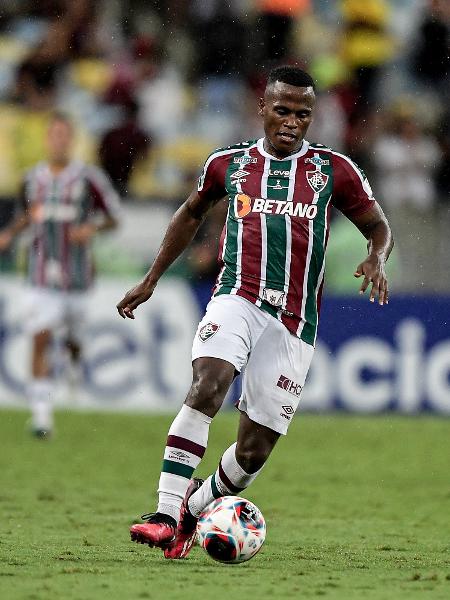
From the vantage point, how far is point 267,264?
6316 mm

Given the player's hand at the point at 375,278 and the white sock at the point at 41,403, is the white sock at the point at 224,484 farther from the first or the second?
the white sock at the point at 41,403

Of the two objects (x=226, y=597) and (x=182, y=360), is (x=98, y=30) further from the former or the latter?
(x=226, y=597)

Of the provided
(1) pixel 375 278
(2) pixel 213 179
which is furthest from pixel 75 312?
(1) pixel 375 278

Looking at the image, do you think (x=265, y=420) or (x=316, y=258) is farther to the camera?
(x=316, y=258)

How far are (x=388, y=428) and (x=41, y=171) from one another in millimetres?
4057

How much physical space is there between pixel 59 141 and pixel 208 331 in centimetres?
653

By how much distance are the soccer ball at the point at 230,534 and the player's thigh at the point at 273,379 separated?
1.50 feet

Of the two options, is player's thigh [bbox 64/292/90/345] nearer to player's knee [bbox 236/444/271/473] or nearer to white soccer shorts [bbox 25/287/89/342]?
white soccer shorts [bbox 25/287/89/342]

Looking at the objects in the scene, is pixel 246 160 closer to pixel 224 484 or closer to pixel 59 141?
pixel 224 484

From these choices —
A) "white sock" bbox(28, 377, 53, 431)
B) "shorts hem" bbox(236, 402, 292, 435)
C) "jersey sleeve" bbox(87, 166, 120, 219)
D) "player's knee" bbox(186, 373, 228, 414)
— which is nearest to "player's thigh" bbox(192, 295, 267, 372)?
"player's knee" bbox(186, 373, 228, 414)

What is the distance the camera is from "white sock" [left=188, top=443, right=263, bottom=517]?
6.39 metres

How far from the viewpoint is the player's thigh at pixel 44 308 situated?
41.1ft

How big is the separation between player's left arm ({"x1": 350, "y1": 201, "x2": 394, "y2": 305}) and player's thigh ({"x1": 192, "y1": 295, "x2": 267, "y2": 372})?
512 mm

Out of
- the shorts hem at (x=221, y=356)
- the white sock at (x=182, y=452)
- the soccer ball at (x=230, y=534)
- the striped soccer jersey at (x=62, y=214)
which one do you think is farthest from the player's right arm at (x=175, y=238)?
the striped soccer jersey at (x=62, y=214)
